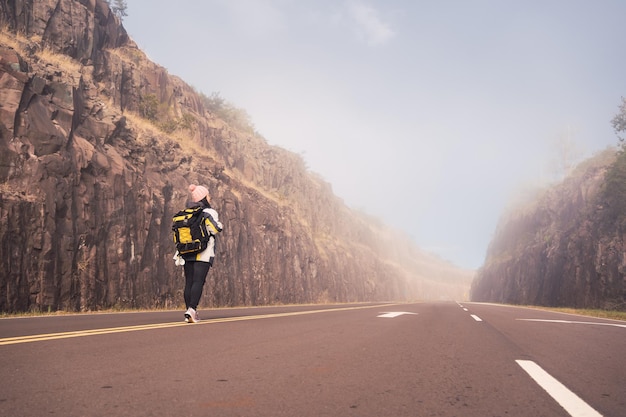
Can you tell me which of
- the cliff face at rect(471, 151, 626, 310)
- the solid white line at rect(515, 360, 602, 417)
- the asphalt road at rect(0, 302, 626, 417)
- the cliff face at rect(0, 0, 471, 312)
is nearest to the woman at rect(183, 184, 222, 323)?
the asphalt road at rect(0, 302, 626, 417)

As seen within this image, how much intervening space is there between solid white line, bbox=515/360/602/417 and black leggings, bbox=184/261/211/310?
5.28 metres

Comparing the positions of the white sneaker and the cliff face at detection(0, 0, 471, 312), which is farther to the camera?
the cliff face at detection(0, 0, 471, 312)

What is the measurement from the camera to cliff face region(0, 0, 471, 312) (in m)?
14.3

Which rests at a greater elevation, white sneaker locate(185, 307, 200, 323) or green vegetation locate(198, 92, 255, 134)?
green vegetation locate(198, 92, 255, 134)

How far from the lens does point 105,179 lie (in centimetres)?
1773

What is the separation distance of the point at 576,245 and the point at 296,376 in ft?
140

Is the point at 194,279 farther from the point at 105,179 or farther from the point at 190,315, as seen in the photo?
the point at 105,179

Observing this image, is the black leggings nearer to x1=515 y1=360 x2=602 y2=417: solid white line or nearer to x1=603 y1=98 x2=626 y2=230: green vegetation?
x1=515 y1=360 x2=602 y2=417: solid white line

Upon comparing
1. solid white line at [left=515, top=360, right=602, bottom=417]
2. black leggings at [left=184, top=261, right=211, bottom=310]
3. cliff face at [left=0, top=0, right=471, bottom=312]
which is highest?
cliff face at [left=0, top=0, right=471, bottom=312]

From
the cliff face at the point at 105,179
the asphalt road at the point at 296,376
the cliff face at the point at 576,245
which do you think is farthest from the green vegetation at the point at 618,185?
the asphalt road at the point at 296,376

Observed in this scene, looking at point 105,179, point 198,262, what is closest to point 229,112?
point 105,179

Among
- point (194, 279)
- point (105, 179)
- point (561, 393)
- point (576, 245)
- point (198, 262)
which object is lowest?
point (561, 393)

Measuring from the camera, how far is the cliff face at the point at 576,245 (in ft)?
111

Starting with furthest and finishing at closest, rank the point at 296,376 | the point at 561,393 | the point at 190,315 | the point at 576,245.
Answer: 1. the point at 576,245
2. the point at 190,315
3. the point at 296,376
4. the point at 561,393
